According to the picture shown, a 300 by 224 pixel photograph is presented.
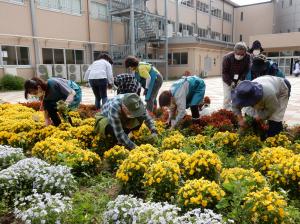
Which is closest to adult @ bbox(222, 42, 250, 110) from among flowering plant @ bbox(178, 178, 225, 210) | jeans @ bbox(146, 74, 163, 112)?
jeans @ bbox(146, 74, 163, 112)

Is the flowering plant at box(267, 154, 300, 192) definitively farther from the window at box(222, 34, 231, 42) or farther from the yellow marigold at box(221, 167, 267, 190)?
the window at box(222, 34, 231, 42)

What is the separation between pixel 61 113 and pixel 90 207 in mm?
2800

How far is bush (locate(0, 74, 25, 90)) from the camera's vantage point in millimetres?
14930

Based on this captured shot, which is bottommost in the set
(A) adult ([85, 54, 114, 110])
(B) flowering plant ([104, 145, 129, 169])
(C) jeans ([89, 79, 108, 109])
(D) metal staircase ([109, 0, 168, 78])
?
(B) flowering plant ([104, 145, 129, 169])

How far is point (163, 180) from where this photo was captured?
104 inches

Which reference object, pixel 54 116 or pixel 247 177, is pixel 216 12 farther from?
pixel 247 177

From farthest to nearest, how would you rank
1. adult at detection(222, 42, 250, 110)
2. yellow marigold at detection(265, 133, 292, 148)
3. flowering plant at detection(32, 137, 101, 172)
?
adult at detection(222, 42, 250, 110) < yellow marigold at detection(265, 133, 292, 148) < flowering plant at detection(32, 137, 101, 172)

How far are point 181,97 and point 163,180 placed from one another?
2.11 metres

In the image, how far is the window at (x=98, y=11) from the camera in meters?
20.3

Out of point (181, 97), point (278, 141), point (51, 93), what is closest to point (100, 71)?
point (51, 93)

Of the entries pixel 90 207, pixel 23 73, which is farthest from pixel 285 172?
pixel 23 73

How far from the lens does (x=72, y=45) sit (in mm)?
18984

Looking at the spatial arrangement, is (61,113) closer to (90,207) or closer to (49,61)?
(90,207)

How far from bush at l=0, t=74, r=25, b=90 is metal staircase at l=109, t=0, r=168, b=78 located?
7702 mm
